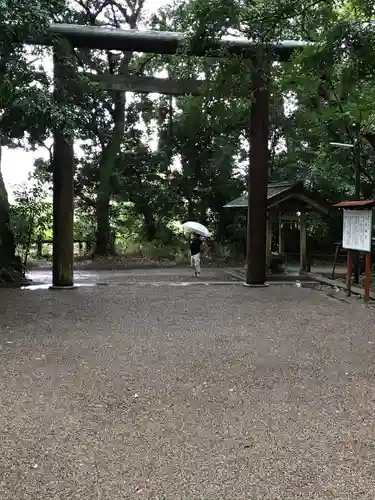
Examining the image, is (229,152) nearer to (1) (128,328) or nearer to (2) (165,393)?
(1) (128,328)

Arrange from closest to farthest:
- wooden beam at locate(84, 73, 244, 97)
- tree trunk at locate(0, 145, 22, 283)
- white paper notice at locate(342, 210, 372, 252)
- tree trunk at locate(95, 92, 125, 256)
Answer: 1. white paper notice at locate(342, 210, 372, 252)
2. wooden beam at locate(84, 73, 244, 97)
3. tree trunk at locate(0, 145, 22, 283)
4. tree trunk at locate(95, 92, 125, 256)

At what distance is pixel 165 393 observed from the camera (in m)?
4.06

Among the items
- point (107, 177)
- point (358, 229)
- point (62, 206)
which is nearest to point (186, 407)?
point (358, 229)

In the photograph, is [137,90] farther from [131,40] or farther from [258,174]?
[258,174]

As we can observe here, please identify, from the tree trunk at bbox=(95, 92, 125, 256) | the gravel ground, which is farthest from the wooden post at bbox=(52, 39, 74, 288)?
the tree trunk at bbox=(95, 92, 125, 256)

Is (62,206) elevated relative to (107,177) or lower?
lower

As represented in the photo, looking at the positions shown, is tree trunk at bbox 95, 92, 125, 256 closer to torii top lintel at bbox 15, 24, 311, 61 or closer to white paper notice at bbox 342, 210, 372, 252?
torii top lintel at bbox 15, 24, 311, 61

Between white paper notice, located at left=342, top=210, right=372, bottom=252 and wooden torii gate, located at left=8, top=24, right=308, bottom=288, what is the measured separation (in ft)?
6.26

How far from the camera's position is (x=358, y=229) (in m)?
8.70

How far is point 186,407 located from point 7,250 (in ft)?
28.3

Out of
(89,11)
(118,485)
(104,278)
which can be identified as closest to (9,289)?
(104,278)

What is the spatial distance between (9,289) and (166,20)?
37.6ft

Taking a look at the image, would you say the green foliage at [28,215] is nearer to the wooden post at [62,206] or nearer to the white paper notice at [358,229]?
the wooden post at [62,206]

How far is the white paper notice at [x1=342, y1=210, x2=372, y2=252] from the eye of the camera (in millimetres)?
8367
